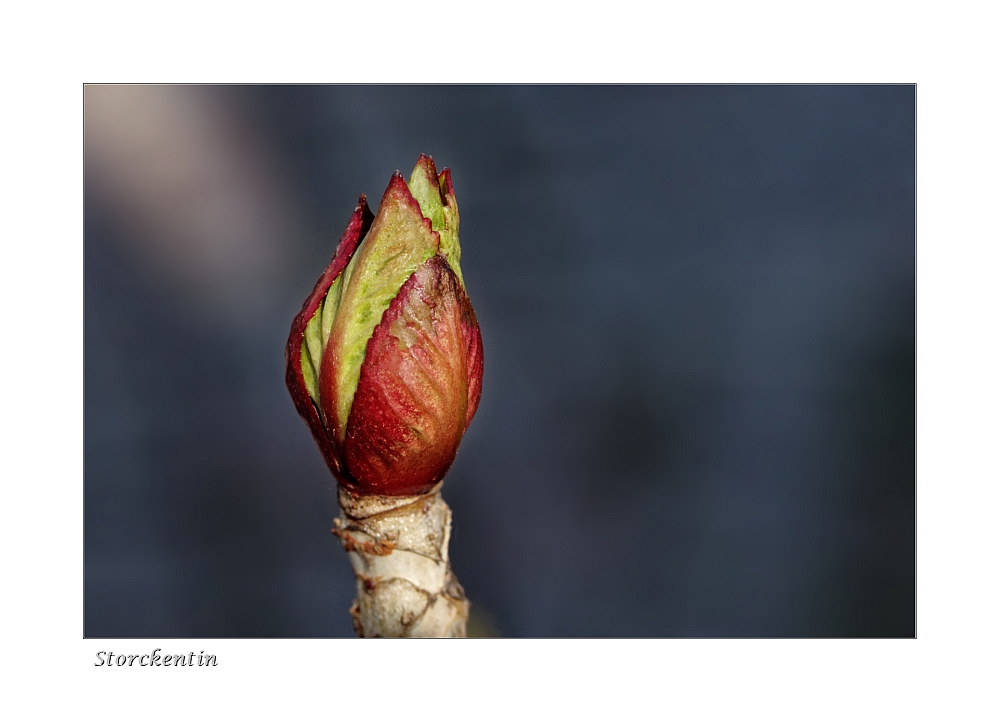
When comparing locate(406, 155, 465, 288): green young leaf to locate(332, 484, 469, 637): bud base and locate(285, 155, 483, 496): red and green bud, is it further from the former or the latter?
locate(332, 484, 469, 637): bud base

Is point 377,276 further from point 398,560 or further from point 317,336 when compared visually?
point 398,560

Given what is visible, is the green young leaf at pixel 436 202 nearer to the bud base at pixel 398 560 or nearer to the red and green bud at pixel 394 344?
the red and green bud at pixel 394 344

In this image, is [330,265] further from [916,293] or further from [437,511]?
[916,293]

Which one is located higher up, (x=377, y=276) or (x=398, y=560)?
(x=377, y=276)

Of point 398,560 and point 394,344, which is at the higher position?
point 394,344

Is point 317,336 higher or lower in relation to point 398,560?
higher

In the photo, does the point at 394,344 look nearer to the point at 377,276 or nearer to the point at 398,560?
the point at 377,276

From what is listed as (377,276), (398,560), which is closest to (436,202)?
(377,276)

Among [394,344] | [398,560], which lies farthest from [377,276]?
[398,560]

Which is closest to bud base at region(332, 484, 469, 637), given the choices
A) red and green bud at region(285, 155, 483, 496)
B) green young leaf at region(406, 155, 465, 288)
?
red and green bud at region(285, 155, 483, 496)

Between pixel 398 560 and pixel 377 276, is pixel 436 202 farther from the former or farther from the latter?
pixel 398 560
